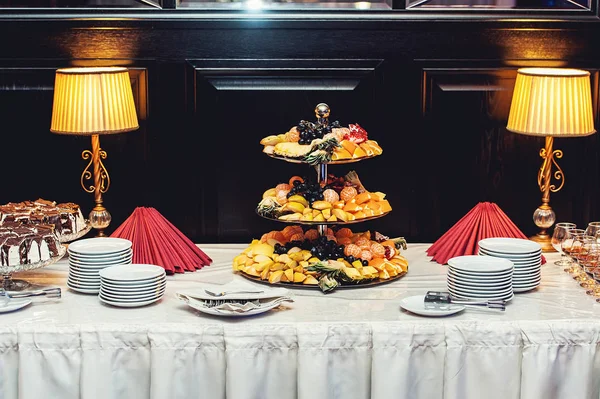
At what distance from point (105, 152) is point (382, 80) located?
40.6 inches

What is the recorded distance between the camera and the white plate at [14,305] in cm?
251

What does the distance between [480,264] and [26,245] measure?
124 centimetres

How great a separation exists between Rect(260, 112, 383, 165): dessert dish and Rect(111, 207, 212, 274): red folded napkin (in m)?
0.41

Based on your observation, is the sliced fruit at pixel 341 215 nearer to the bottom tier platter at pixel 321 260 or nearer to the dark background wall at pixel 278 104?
the bottom tier platter at pixel 321 260

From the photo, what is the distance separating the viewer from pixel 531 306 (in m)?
2.60

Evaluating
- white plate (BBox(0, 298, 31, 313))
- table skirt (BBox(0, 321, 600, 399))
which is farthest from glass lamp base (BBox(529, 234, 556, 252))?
white plate (BBox(0, 298, 31, 313))

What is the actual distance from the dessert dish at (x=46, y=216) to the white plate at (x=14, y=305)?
0.31 metres

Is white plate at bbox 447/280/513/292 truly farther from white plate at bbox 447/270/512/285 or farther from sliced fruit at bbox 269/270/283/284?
sliced fruit at bbox 269/270/283/284

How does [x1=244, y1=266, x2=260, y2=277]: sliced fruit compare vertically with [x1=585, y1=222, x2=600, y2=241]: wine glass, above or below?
below

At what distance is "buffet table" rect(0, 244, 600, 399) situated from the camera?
243 centimetres

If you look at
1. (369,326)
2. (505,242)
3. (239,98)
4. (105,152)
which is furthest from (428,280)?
(105,152)

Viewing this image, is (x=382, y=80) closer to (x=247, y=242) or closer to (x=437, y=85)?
(x=437, y=85)

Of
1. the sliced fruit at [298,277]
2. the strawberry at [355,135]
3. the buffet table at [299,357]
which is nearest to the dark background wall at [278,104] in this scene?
the strawberry at [355,135]

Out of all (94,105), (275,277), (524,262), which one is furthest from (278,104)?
(524,262)
